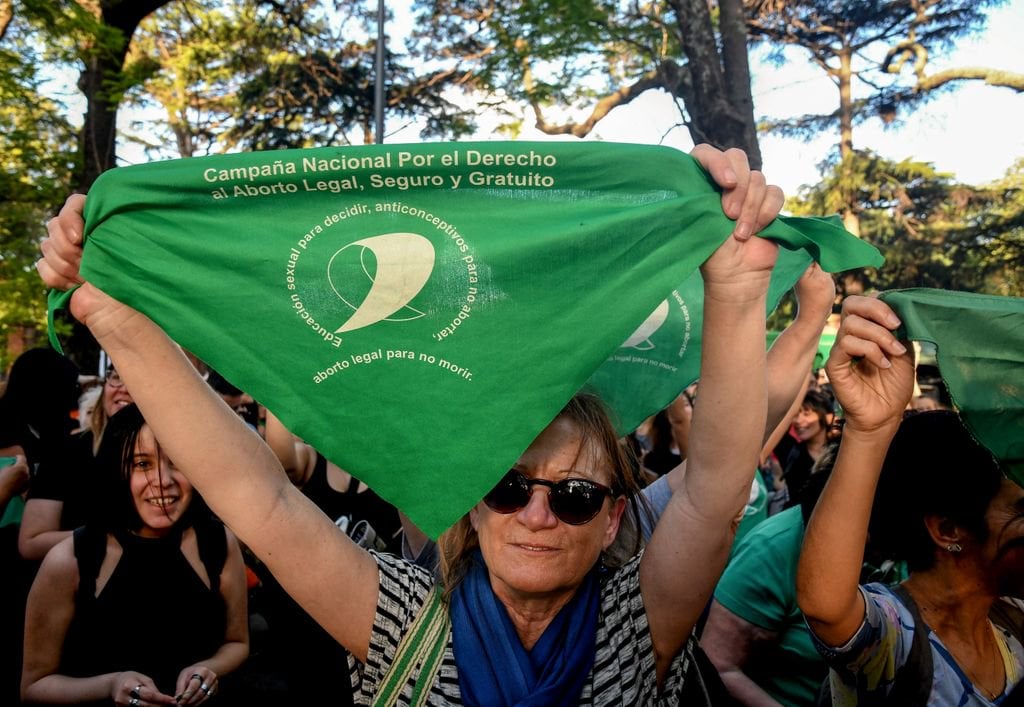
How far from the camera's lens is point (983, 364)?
1.87m

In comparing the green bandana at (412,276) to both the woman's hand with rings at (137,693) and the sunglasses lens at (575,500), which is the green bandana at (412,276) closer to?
the sunglasses lens at (575,500)

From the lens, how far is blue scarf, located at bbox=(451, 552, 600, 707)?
1863 mm

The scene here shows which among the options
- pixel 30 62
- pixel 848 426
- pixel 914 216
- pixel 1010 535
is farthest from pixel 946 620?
pixel 914 216

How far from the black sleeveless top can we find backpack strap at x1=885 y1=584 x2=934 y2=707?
219 cm

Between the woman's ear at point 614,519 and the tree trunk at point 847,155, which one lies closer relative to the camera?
the woman's ear at point 614,519

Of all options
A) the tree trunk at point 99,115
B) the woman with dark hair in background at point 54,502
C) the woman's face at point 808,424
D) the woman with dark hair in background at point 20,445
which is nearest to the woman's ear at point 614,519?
the woman with dark hair in background at point 54,502

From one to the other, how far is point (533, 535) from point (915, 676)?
0.97 m

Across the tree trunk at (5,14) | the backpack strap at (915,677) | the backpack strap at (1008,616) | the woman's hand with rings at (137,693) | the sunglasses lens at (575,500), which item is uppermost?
the tree trunk at (5,14)

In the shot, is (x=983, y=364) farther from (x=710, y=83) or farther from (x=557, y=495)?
(x=710, y=83)

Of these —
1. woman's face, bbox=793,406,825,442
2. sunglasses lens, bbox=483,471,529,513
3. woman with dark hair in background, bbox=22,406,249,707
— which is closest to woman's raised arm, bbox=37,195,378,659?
sunglasses lens, bbox=483,471,529,513

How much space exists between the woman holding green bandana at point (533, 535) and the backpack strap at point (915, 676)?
501 mm

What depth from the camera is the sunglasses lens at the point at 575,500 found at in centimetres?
196

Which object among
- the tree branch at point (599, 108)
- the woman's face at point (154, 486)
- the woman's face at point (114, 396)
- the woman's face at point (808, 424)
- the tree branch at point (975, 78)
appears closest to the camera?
the woman's face at point (154, 486)

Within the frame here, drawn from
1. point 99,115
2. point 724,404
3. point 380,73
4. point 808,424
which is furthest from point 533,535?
point 380,73
